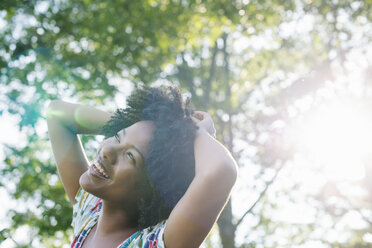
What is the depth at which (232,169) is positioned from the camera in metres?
1.62

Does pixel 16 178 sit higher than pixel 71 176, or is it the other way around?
pixel 71 176

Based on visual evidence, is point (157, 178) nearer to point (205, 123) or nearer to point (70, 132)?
point (205, 123)

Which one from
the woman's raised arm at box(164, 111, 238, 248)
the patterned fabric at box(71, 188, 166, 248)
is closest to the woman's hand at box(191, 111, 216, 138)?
the woman's raised arm at box(164, 111, 238, 248)

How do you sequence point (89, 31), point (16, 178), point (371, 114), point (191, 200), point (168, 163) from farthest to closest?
point (371, 114), point (16, 178), point (89, 31), point (168, 163), point (191, 200)

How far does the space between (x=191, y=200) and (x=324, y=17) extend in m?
9.85

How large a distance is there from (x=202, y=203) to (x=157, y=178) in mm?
418

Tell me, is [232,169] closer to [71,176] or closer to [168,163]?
[168,163]

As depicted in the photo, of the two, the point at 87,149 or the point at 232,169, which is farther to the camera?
the point at 87,149

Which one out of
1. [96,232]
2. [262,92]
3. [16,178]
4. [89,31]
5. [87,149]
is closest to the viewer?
[96,232]

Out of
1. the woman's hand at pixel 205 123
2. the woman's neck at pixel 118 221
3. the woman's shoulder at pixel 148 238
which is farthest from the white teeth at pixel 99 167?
the woman's hand at pixel 205 123

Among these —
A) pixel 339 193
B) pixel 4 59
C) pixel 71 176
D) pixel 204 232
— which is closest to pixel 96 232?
pixel 71 176

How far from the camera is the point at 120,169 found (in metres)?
1.88

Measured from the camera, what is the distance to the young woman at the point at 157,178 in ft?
5.10

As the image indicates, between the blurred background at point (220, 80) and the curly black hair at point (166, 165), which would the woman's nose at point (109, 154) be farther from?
the blurred background at point (220, 80)
